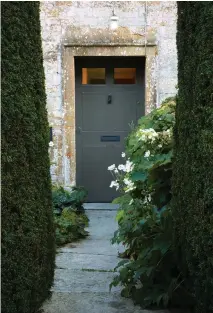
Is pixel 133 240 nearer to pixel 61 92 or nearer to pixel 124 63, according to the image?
pixel 61 92

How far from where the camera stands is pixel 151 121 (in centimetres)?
488

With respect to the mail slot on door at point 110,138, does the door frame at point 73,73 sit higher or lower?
higher

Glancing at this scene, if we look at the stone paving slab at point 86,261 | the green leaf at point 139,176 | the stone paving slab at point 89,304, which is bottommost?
the stone paving slab at point 86,261

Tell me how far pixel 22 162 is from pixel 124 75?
20.3 feet

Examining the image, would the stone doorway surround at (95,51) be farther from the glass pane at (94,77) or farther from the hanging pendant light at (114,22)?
the glass pane at (94,77)

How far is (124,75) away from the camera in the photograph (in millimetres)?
8711

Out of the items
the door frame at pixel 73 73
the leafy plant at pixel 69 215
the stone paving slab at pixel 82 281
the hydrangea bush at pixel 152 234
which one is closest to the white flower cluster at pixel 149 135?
the hydrangea bush at pixel 152 234

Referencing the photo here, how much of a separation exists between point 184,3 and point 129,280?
2.25 meters

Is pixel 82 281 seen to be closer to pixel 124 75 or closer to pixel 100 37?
pixel 100 37

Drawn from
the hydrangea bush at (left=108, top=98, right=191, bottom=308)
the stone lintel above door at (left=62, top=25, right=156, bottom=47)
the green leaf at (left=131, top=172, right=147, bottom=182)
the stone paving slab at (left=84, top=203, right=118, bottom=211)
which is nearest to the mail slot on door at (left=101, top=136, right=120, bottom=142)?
the stone paving slab at (left=84, top=203, right=118, bottom=211)

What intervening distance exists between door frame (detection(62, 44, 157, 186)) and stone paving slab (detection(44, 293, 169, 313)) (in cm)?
446

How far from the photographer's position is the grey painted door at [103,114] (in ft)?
28.3

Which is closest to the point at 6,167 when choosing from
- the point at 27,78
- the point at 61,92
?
the point at 27,78

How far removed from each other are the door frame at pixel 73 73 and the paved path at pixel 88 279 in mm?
1991
